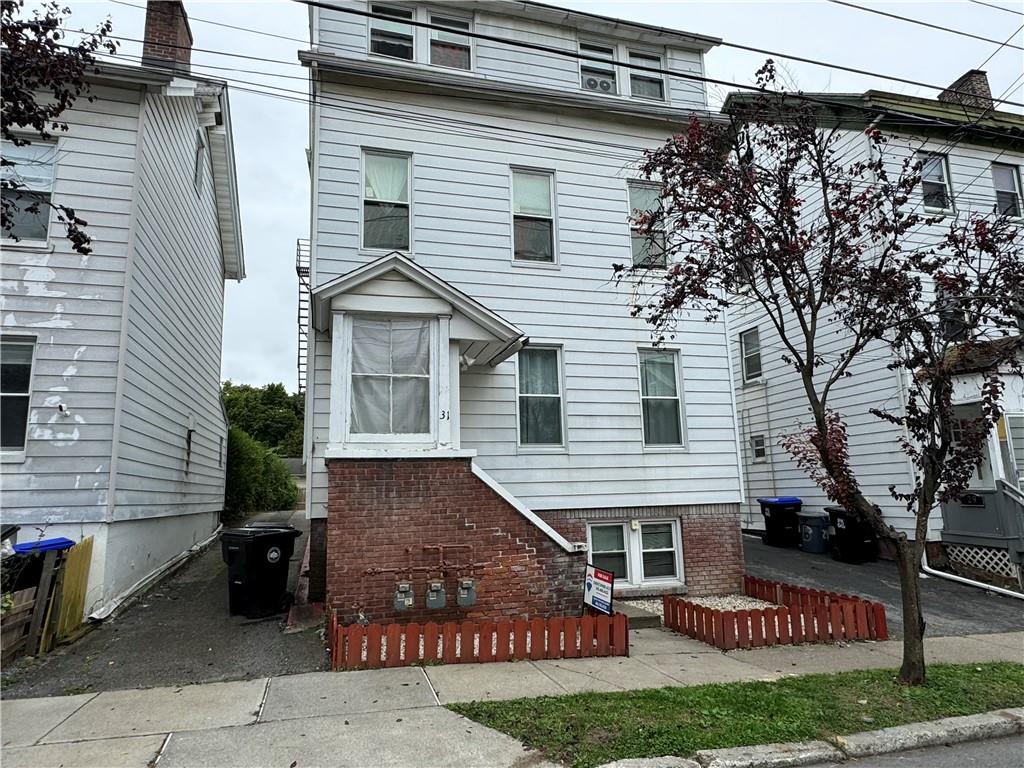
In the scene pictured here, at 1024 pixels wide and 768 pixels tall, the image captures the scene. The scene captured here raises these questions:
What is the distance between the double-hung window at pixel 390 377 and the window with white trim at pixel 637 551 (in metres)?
3.73

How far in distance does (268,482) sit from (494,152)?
17.1 metres

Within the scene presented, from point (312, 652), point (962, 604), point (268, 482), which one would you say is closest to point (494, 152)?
point (312, 652)

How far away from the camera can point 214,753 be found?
4199 millimetres

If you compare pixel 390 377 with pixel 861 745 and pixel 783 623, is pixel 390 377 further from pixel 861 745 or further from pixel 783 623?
pixel 861 745

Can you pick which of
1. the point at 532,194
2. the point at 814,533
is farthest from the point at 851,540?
the point at 532,194

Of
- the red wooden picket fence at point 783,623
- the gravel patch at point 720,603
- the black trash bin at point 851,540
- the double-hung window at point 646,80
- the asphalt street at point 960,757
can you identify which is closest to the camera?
the asphalt street at point 960,757

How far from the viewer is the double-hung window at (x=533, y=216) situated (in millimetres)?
10406

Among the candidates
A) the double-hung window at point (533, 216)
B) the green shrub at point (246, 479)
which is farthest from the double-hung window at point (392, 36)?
the green shrub at point (246, 479)

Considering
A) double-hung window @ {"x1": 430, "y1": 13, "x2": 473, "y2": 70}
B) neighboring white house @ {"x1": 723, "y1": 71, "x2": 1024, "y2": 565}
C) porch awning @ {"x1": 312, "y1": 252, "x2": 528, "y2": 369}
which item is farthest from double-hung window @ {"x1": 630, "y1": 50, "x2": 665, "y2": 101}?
porch awning @ {"x1": 312, "y1": 252, "x2": 528, "y2": 369}

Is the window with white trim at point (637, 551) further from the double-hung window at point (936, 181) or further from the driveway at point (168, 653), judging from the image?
the double-hung window at point (936, 181)

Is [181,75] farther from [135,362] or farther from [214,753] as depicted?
[214,753]

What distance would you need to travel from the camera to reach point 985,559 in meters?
11.3

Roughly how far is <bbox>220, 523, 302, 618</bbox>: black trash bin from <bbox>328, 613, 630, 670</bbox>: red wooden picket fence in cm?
182

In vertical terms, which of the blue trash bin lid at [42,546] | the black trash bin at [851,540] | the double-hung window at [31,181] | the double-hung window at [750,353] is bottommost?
the black trash bin at [851,540]
